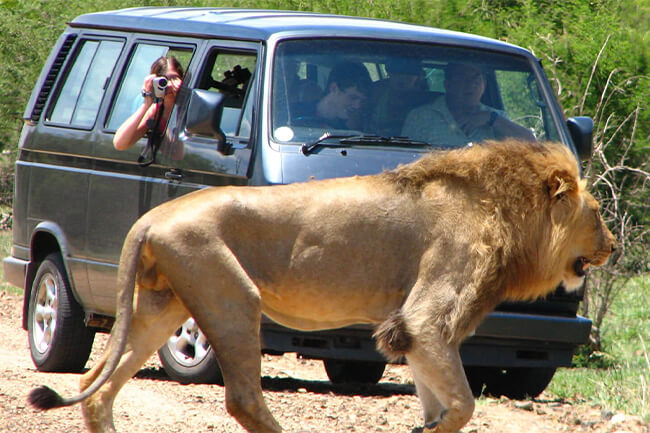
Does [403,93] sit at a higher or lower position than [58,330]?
higher

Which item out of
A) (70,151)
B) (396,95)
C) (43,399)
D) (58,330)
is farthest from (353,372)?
(43,399)

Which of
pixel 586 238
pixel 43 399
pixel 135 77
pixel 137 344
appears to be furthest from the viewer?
pixel 135 77

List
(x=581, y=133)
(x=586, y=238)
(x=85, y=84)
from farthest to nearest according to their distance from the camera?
(x=85, y=84), (x=581, y=133), (x=586, y=238)

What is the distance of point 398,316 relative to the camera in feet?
15.4

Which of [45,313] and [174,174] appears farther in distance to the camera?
[45,313]

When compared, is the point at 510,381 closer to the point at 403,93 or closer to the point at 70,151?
the point at 403,93

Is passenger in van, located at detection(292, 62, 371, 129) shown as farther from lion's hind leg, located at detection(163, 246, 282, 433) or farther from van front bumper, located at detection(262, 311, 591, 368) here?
lion's hind leg, located at detection(163, 246, 282, 433)

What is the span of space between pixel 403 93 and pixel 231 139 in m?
1.10

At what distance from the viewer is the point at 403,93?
259 inches

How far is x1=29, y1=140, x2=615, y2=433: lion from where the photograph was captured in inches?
175

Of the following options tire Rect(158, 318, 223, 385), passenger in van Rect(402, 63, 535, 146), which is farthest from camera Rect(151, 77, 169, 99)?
passenger in van Rect(402, 63, 535, 146)

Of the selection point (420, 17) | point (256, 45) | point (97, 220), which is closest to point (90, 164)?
point (97, 220)

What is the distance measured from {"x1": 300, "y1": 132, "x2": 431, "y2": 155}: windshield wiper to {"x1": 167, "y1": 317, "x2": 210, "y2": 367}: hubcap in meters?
1.38

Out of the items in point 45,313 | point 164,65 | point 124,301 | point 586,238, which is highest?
point 164,65
